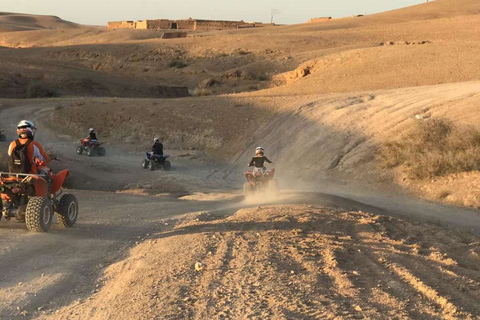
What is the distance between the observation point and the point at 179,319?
6.49 metres

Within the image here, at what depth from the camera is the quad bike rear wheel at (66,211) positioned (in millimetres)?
11359

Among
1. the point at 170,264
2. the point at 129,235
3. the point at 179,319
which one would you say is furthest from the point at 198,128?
the point at 179,319

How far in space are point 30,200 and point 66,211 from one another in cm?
94

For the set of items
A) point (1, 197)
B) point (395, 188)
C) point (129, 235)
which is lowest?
point (395, 188)

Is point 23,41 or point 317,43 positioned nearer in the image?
point 317,43

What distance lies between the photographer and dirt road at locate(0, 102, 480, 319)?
22.8ft

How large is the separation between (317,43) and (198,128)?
1594 inches

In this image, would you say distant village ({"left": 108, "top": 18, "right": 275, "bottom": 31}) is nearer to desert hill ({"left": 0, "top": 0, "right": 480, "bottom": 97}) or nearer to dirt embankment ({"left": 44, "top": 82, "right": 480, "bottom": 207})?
desert hill ({"left": 0, "top": 0, "right": 480, "bottom": 97})

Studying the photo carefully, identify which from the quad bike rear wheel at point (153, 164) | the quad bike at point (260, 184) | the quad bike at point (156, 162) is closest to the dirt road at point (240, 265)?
the quad bike at point (260, 184)

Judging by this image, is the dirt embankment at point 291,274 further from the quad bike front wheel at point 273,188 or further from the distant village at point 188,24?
the distant village at point 188,24

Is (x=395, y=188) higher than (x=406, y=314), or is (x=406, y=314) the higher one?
→ (x=406, y=314)

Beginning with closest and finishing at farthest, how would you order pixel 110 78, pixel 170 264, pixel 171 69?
pixel 170 264 < pixel 110 78 < pixel 171 69

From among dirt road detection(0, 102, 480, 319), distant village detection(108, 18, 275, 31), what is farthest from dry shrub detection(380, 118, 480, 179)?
distant village detection(108, 18, 275, 31)

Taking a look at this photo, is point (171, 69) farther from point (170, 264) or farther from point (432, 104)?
point (170, 264)
